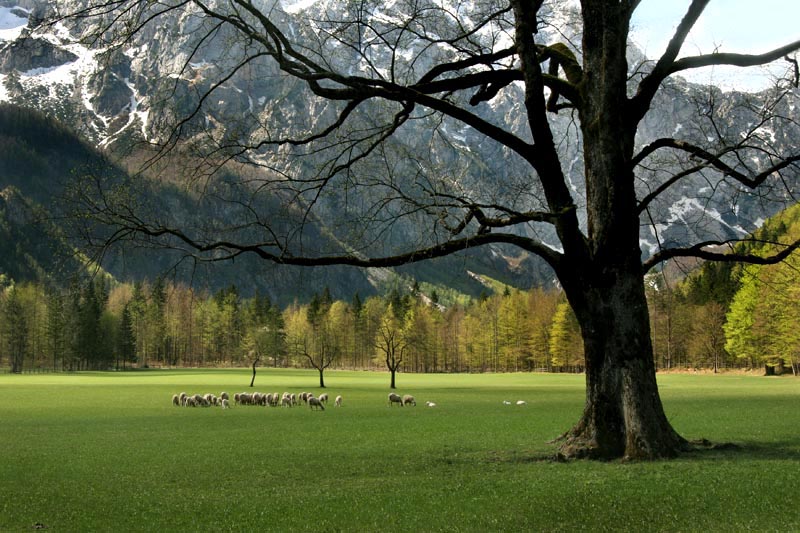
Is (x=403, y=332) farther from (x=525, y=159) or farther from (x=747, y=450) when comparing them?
(x=747, y=450)

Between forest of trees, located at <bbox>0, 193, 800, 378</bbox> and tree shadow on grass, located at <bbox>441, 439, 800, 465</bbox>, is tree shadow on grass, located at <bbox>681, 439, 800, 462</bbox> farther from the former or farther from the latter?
forest of trees, located at <bbox>0, 193, 800, 378</bbox>

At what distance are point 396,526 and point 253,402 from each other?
110ft

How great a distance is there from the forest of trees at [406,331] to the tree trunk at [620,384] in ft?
174

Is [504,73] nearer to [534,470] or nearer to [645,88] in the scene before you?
[645,88]

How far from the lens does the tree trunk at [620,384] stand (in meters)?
13.5

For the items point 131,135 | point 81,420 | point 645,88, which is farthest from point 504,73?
point 81,420

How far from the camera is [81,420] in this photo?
2952 cm

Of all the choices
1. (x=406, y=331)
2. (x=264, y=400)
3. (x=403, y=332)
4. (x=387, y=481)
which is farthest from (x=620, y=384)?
(x=406, y=331)

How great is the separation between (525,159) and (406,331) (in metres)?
96.1

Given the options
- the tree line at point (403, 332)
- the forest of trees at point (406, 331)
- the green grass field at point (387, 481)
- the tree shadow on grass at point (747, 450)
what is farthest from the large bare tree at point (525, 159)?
the tree line at point (403, 332)

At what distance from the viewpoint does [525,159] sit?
611 inches

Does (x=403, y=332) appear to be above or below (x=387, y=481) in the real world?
above

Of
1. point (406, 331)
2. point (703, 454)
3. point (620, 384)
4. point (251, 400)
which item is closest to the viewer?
point (703, 454)

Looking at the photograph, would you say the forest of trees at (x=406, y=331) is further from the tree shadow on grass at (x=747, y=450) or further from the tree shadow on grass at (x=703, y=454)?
the tree shadow on grass at (x=703, y=454)
